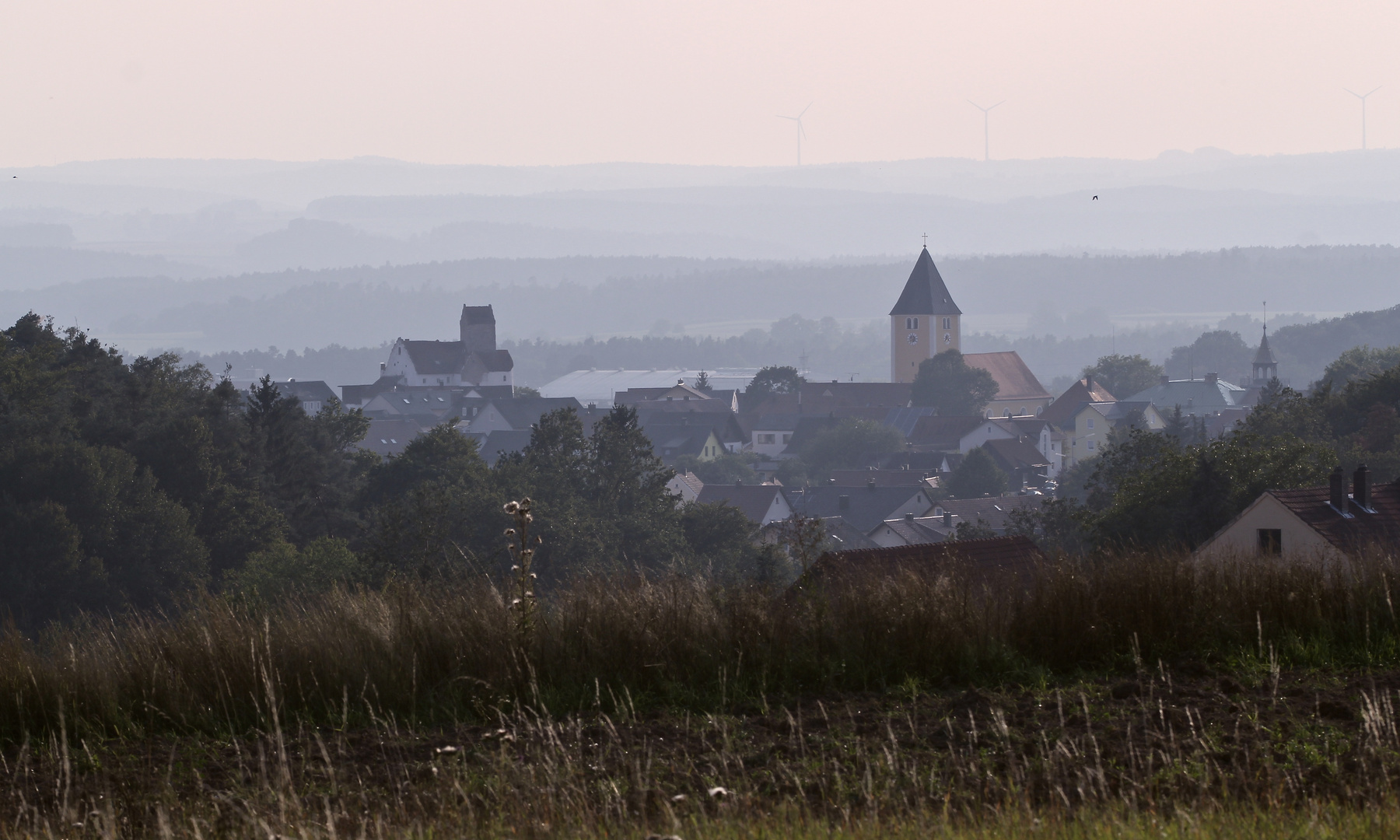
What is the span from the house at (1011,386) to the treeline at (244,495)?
91930 mm

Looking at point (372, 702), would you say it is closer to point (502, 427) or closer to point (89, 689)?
point (89, 689)

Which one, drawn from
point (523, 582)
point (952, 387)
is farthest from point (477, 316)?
point (523, 582)

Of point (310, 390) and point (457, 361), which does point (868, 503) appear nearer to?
point (310, 390)

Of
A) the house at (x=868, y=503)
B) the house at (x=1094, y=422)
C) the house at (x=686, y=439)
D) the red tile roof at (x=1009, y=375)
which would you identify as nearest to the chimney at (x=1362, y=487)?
the house at (x=868, y=503)

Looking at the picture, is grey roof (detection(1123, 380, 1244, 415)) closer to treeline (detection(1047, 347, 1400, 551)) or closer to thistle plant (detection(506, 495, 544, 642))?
treeline (detection(1047, 347, 1400, 551))

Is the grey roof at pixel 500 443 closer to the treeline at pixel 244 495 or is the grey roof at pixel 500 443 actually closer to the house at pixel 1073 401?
the house at pixel 1073 401

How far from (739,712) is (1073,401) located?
132623 millimetres

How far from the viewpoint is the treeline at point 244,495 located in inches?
1442

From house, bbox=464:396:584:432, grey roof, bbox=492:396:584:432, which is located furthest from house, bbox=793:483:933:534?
house, bbox=464:396:584:432

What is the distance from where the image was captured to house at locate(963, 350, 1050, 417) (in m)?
148

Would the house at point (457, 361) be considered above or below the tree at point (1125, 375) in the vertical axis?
above

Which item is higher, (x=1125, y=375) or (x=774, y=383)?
(x=774, y=383)

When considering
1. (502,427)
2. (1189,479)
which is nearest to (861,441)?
(502,427)

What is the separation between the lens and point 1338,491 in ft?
82.0
